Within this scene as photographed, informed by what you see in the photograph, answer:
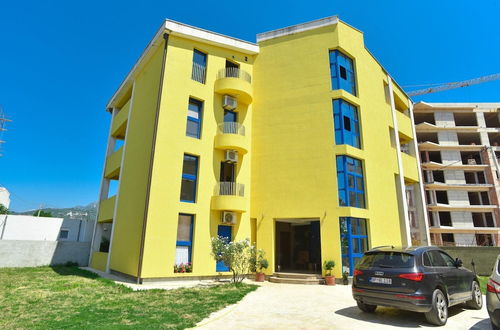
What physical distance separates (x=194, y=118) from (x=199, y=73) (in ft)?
→ 9.03

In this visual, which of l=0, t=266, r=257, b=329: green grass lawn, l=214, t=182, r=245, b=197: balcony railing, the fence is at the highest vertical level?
l=214, t=182, r=245, b=197: balcony railing

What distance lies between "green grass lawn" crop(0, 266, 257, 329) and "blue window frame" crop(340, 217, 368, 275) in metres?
5.19

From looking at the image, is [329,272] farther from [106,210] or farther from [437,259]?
[106,210]

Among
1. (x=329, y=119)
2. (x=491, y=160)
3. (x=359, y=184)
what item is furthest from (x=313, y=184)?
(x=491, y=160)

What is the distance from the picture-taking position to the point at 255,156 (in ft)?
55.2

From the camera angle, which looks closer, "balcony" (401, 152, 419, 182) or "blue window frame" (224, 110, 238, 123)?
"blue window frame" (224, 110, 238, 123)

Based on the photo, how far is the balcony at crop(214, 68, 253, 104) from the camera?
53.8 ft

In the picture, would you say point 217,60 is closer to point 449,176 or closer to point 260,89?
point 260,89

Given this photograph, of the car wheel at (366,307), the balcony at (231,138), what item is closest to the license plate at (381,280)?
the car wheel at (366,307)

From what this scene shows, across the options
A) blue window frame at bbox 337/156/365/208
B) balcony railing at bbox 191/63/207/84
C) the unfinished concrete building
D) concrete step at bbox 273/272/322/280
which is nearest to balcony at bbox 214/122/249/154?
balcony railing at bbox 191/63/207/84

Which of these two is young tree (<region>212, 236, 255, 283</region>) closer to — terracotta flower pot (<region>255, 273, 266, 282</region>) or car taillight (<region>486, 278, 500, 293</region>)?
terracotta flower pot (<region>255, 273, 266, 282</region>)

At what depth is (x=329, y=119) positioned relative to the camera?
15.6m

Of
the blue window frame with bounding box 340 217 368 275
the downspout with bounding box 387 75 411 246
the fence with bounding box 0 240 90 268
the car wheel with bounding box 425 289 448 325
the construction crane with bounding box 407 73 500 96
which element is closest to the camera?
the car wheel with bounding box 425 289 448 325

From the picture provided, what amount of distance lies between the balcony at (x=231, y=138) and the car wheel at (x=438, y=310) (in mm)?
11111
